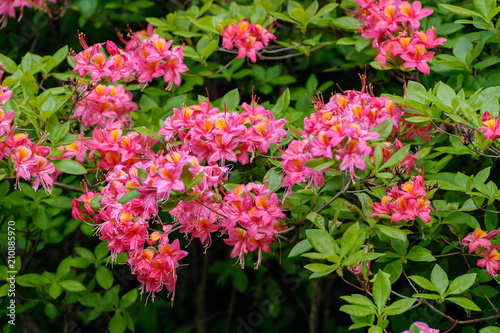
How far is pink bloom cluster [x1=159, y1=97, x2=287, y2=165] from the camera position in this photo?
1422mm

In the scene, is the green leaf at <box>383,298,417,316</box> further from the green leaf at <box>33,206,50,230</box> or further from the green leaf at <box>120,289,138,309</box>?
the green leaf at <box>33,206,50,230</box>

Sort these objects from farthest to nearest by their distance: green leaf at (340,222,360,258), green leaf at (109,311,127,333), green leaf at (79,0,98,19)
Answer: green leaf at (79,0,98,19) < green leaf at (109,311,127,333) < green leaf at (340,222,360,258)

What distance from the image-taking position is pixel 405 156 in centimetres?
134

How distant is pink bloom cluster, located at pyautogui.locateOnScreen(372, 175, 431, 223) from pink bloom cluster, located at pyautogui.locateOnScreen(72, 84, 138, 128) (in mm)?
886

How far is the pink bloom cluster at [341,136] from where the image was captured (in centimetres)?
115

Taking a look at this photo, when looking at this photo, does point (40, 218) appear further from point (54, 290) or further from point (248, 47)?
point (248, 47)

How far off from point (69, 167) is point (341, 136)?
79cm

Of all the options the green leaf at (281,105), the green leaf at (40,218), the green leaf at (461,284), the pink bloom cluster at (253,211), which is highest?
the green leaf at (281,105)

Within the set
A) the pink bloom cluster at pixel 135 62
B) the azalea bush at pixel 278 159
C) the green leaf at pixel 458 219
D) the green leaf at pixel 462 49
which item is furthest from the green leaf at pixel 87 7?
the green leaf at pixel 458 219

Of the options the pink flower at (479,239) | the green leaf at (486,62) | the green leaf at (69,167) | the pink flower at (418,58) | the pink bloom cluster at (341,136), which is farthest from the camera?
the green leaf at (486,62)

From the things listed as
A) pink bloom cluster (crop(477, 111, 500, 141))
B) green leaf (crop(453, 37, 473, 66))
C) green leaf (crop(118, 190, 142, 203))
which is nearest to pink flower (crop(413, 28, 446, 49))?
green leaf (crop(453, 37, 473, 66))

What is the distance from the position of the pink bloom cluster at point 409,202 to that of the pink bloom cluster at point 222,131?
1.14ft

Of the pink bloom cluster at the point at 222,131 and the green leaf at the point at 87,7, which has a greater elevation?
the green leaf at the point at 87,7

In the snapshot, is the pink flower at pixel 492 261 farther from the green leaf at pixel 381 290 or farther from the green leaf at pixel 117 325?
the green leaf at pixel 117 325
